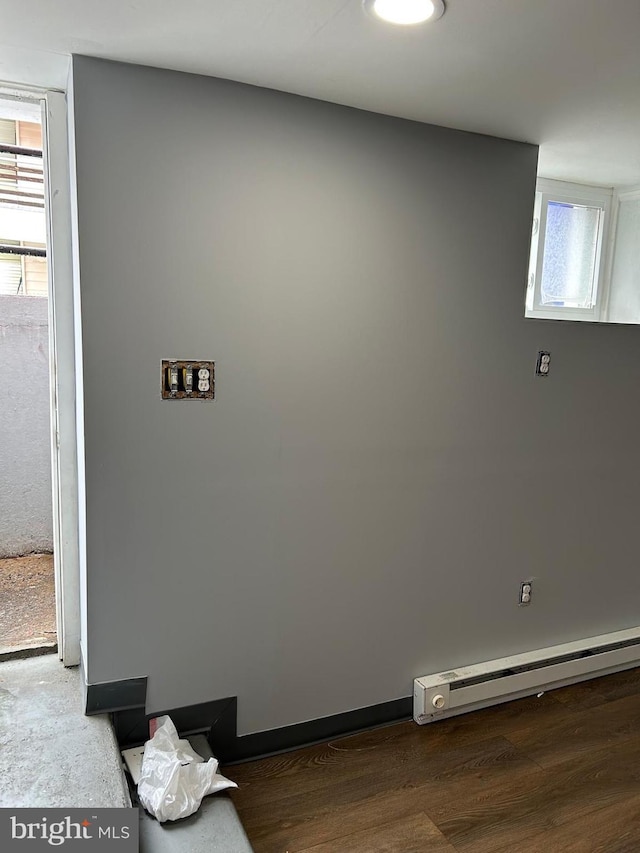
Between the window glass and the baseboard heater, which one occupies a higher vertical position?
the window glass

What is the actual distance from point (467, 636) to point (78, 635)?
1.49 metres

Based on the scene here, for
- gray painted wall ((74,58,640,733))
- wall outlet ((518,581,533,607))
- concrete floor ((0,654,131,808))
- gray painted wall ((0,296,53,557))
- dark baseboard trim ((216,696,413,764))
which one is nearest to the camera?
concrete floor ((0,654,131,808))

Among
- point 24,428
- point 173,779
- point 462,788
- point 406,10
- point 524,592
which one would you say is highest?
point 406,10

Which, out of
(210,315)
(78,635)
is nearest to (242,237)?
(210,315)

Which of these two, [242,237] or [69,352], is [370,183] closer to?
[242,237]

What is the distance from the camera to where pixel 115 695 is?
1.87 meters

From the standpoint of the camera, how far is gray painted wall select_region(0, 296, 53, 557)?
3.01 meters

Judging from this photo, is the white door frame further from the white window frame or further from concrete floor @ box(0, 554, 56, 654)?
the white window frame

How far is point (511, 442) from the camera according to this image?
2416mm

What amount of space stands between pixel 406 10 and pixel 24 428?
2615mm

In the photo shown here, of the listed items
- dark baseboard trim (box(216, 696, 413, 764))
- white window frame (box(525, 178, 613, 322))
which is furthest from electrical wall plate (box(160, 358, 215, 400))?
white window frame (box(525, 178, 613, 322))

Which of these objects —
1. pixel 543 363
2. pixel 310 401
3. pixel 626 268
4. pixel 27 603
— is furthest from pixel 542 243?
pixel 27 603

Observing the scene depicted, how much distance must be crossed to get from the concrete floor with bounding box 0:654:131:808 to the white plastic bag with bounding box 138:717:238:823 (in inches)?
3.4

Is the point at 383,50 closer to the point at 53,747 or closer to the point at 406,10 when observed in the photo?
the point at 406,10
